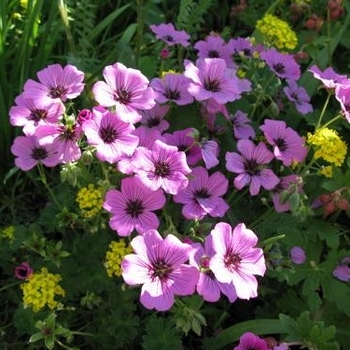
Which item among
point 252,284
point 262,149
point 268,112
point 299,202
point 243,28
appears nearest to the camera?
point 252,284

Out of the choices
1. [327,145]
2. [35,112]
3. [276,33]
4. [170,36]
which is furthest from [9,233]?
[276,33]

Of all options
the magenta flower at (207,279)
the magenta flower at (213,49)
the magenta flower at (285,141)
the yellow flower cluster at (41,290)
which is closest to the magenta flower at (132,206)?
the magenta flower at (207,279)

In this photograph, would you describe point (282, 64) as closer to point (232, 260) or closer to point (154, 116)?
point (154, 116)

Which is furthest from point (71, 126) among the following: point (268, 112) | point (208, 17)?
point (208, 17)

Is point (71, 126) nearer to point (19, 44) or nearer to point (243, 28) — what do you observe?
point (19, 44)

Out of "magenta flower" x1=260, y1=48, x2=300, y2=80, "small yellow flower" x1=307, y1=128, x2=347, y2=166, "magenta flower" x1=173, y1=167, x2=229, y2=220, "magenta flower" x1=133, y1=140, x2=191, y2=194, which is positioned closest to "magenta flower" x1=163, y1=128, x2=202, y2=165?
"magenta flower" x1=173, y1=167, x2=229, y2=220

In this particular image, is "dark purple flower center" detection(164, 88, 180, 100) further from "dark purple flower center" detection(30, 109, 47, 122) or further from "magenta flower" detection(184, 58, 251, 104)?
"dark purple flower center" detection(30, 109, 47, 122)

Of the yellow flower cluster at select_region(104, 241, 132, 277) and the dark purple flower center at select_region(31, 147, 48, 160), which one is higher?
the dark purple flower center at select_region(31, 147, 48, 160)

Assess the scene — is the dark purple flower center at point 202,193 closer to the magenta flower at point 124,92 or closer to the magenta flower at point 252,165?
the magenta flower at point 252,165
